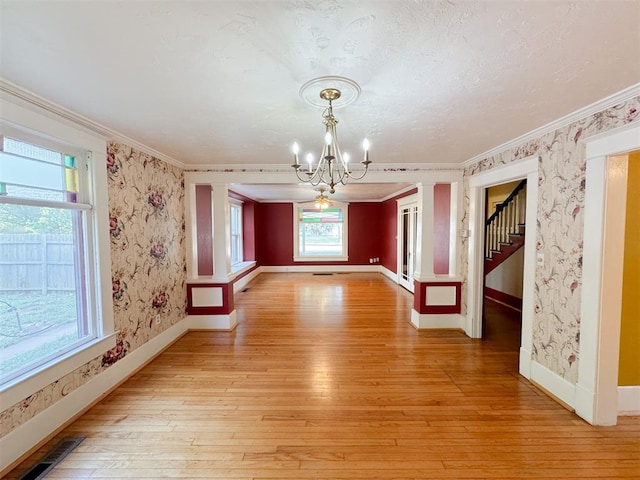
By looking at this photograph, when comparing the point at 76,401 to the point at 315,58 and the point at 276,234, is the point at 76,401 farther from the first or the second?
the point at 276,234

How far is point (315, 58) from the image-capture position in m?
1.41

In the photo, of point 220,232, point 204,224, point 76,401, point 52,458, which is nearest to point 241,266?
Result: point 204,224

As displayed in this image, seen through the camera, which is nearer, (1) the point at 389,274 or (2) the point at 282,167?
(2) the point at 282,167

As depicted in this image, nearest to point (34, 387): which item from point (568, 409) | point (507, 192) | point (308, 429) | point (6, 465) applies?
point (6, 465)

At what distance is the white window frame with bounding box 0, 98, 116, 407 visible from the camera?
1902 millimetres

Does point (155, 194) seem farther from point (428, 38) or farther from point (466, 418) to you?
point (466, 418)

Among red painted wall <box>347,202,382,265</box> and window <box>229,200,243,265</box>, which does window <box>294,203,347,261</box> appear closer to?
red painted wall <box>347,202,382,265</box>

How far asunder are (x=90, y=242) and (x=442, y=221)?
436 cm

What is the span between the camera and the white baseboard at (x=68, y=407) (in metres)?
1.77

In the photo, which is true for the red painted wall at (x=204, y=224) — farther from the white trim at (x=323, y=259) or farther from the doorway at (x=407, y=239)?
the white trim at (x=323, y=259)

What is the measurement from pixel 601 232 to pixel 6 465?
4190 mm

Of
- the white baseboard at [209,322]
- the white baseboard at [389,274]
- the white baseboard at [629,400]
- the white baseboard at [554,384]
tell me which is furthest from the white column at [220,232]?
the white baseboard at [389,274]

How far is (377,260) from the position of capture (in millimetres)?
8820

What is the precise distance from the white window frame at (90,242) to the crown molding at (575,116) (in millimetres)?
3819
